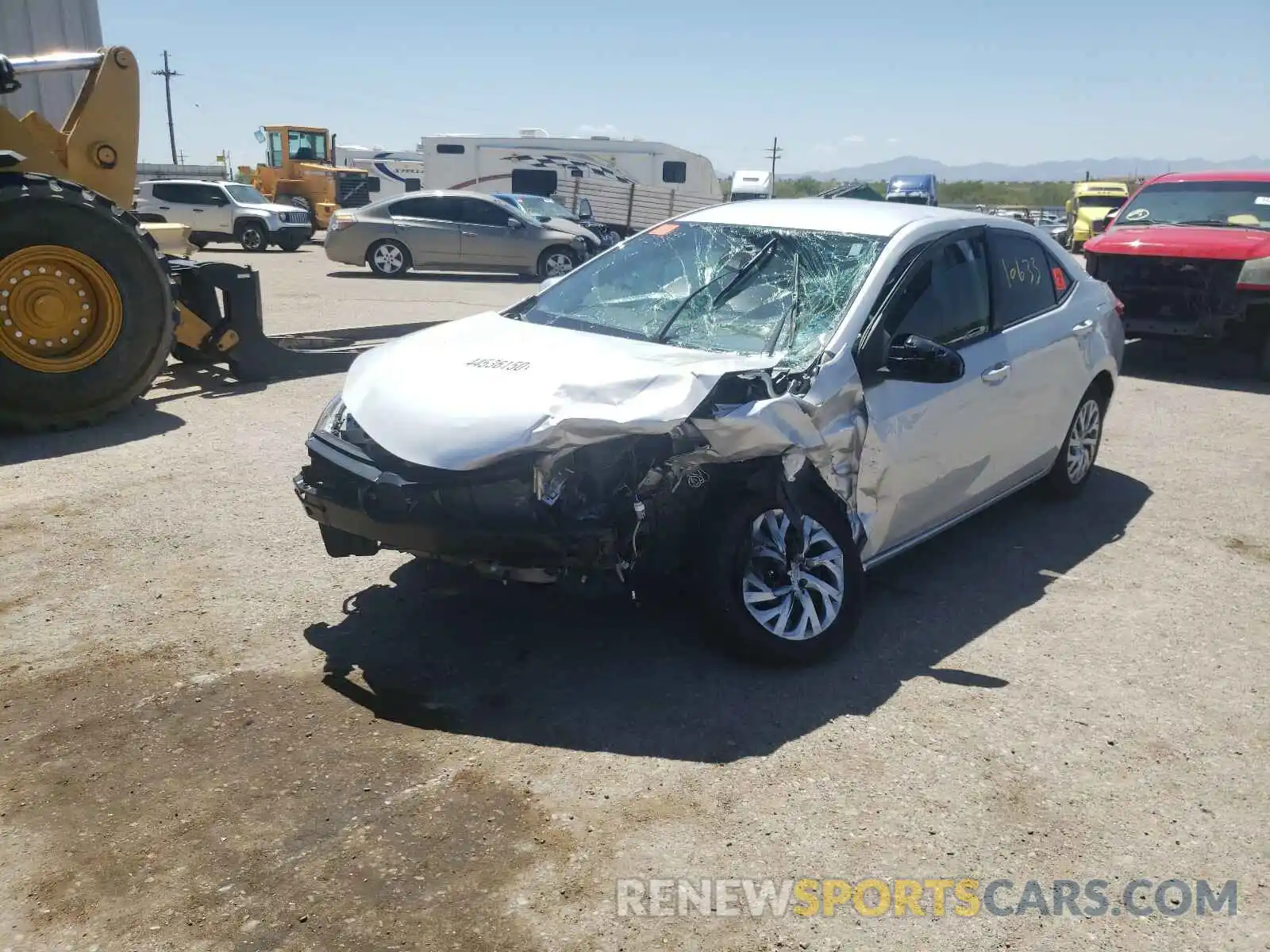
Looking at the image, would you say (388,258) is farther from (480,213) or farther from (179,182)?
(179,182)

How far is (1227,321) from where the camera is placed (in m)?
10.3

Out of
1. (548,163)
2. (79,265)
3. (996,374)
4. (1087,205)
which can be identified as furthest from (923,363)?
(548,163)

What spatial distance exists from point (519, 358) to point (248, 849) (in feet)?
6.63

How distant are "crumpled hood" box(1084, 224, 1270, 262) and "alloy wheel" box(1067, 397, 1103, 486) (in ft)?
16.5

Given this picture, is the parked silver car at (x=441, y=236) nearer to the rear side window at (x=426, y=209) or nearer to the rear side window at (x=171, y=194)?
the rear side window at (x=426, y=209)

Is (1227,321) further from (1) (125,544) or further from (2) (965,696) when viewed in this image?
(1) (125,544)

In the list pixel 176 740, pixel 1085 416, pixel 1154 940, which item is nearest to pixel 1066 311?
pixel 1085 416

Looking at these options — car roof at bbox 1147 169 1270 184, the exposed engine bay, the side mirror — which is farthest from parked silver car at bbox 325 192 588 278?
the side mirror

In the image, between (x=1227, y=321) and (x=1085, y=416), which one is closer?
(x=1085, y=416)

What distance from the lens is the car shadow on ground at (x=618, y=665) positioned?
3.62 m

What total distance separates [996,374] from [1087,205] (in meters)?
26.4

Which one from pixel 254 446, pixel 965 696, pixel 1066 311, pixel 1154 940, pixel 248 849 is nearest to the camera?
pixel 1154 940

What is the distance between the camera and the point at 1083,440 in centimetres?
630

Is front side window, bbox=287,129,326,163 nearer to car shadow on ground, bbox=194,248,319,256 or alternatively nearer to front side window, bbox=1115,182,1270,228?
car shadow on ground, bbox=194,248,319,256
